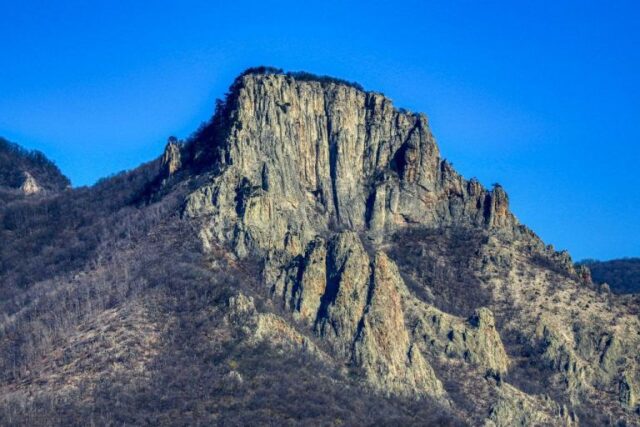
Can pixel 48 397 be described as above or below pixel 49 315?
below

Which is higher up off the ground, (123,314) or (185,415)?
(123,314)

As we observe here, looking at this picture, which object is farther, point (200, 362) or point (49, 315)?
point (49, 315)

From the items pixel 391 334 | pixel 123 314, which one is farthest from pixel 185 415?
pixel 391 334

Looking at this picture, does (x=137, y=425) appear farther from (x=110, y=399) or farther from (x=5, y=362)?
(x=5, y=362)

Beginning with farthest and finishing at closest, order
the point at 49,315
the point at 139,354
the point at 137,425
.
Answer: the point at 49,315 < the point at 139,354 < the point at 137,425

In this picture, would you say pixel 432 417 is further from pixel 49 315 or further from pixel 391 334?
pixel 49 315

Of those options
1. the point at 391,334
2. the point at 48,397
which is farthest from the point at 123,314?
the point at 391,334

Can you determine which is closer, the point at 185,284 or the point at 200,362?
the point at 200,362

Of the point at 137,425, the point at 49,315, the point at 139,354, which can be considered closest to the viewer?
the point at 137,425
